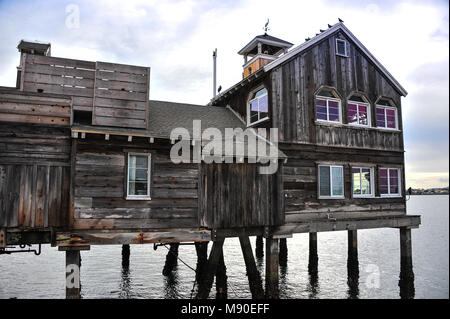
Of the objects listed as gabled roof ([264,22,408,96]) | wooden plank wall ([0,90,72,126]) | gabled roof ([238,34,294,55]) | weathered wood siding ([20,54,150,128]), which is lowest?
wooden plank wall ([0,90,72,126])

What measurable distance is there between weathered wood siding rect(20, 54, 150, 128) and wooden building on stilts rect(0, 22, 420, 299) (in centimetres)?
4

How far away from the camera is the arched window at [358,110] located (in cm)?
1673

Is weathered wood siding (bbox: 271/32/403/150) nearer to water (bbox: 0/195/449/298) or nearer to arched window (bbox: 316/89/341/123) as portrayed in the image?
arched window (bbox: 316/89/341/123)

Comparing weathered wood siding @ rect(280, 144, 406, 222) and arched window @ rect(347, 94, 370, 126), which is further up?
arched window @ rect(347, 94, 370, 126)

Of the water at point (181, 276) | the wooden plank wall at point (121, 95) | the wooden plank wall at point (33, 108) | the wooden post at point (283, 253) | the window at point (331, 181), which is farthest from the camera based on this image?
the wooden post at point (283, 253)

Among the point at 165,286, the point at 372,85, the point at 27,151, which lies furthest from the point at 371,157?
the point at 27,151

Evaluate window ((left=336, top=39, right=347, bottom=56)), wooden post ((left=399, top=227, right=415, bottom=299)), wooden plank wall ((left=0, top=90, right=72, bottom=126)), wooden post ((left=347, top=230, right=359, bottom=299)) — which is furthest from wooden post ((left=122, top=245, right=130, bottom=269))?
window ((left=336, top=39, right=347, bottom=56))

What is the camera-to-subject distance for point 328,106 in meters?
16.2

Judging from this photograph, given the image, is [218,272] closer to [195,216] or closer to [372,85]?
[195,216]

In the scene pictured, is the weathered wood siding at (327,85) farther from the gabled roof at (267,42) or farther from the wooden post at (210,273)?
the wooden post at (210,273)

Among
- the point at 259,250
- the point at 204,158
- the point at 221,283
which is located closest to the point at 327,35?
the point at 204,158

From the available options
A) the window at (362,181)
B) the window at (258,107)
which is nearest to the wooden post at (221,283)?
the window at (258,107)

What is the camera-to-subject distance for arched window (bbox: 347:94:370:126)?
1673 cm

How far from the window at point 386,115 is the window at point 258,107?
6276 mm
